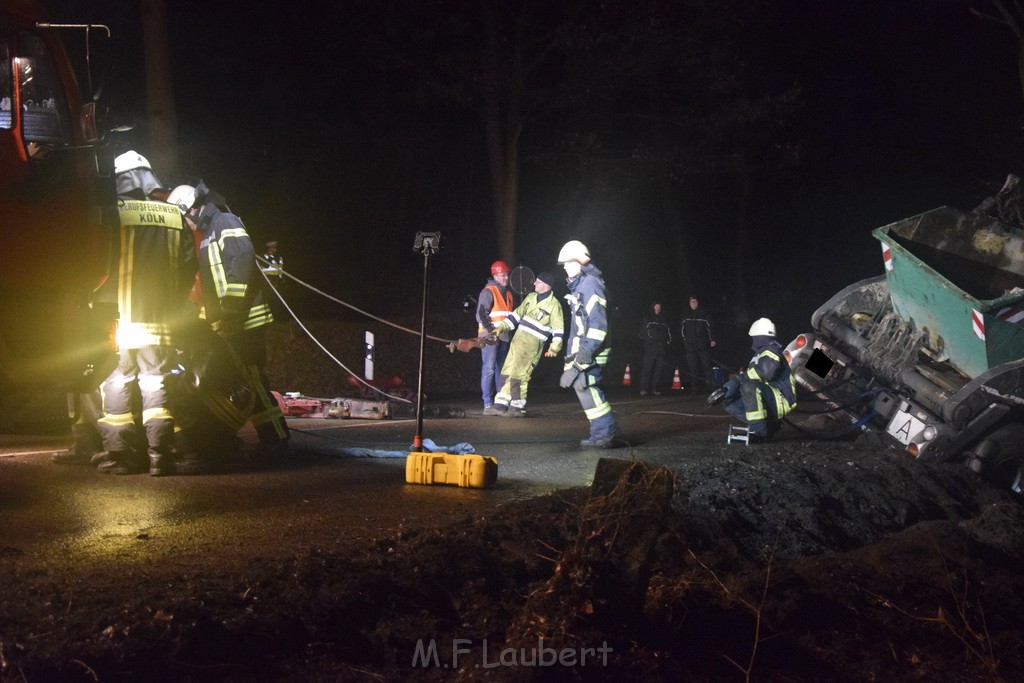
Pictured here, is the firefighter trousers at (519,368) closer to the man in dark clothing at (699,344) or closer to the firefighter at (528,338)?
the firefighter at (528,338)

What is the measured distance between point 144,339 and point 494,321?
667 centimetres

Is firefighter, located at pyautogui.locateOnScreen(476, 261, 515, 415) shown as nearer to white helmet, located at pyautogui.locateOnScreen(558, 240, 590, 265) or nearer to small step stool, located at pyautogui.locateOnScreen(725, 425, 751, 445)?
white helmet, located at pyautogui.locateOnScreen(558, 240, 590, 265)

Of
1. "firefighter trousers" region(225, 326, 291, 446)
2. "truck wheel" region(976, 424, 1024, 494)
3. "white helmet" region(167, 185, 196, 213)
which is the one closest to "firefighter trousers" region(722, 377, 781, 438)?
"truck wheel" region(976, 424, 1024, 494)

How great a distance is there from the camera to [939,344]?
8.79 m

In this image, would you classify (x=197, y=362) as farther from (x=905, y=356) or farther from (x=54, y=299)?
(x=905, y=356)

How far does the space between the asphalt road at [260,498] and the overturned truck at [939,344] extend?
6.42ft

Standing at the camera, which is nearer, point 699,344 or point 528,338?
point 528,338

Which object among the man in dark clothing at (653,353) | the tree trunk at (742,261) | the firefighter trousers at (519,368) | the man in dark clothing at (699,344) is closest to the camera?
the firefighter trousers at (519,368)

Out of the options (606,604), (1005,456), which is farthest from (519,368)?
(606,604)

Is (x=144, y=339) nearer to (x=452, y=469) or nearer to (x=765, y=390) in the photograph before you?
(x=452, y=469)

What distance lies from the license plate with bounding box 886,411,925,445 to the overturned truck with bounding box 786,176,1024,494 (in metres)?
0.01

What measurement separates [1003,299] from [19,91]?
7.13m

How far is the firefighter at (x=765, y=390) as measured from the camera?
9.91 meters

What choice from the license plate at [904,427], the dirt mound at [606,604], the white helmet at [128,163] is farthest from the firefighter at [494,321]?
the dirt mound at [606,604]
